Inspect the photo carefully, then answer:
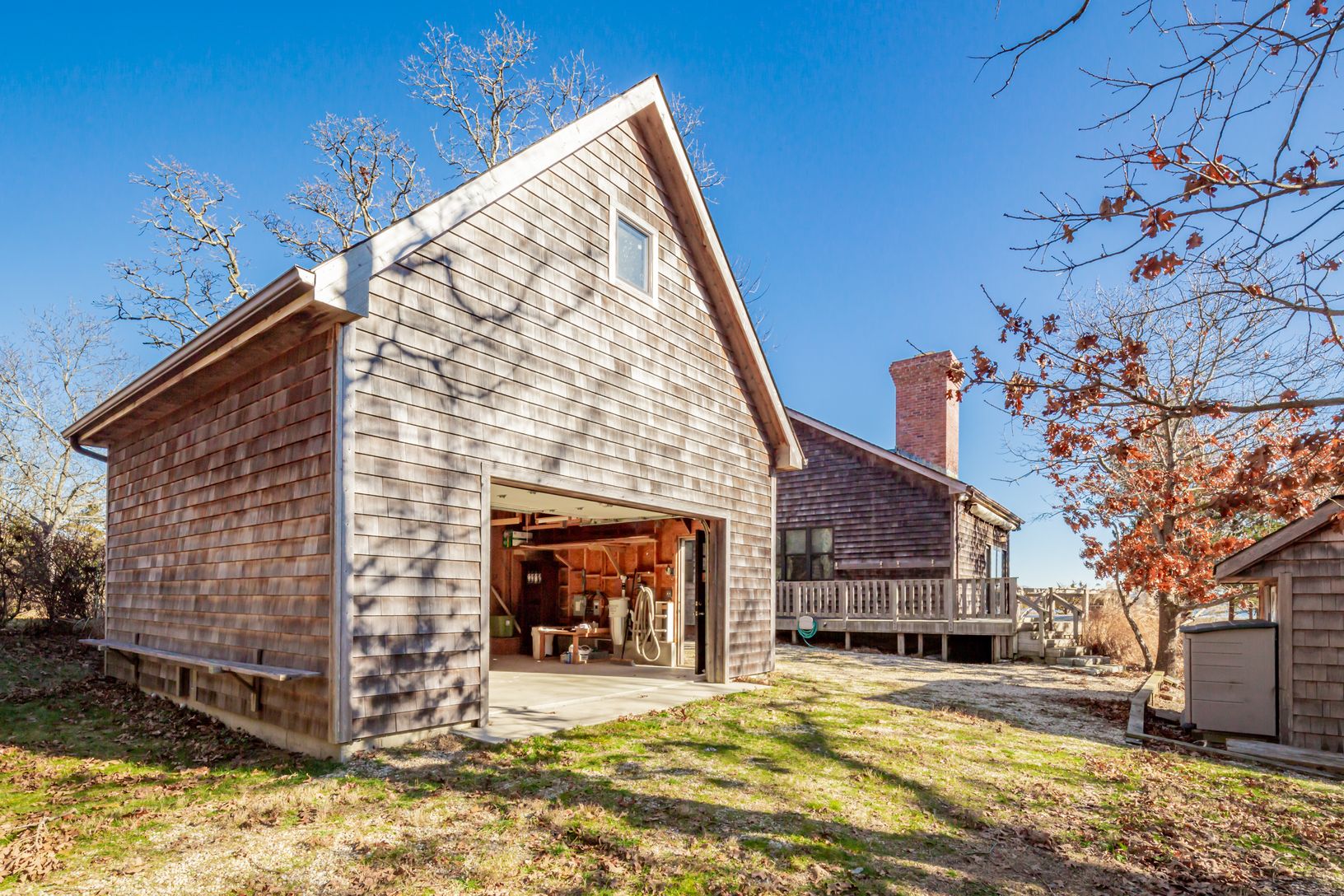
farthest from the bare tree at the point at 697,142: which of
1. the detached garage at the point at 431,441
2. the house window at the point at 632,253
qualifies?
the house window at the point at 632,253

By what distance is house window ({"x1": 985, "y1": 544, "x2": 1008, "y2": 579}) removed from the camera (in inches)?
878

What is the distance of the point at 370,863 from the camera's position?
4652mm

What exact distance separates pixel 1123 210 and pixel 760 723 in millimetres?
6433

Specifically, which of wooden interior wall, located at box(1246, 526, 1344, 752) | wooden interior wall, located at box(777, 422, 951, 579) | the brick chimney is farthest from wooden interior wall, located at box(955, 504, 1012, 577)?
wooden interior wall, located at box(1246, 526, 1344, 752)

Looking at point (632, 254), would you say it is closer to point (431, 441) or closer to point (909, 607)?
point (431, 441)

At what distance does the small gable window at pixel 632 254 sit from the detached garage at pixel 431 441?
39mm

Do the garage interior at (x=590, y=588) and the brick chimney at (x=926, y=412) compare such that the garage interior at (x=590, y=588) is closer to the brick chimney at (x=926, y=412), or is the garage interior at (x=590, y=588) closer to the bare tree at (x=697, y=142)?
the brick chimney at (x=926, y=412)

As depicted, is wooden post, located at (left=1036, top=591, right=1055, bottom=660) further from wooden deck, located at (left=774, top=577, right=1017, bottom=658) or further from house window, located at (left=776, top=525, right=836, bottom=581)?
house window, located at (left=776, top=525, right=836, bottom=581)

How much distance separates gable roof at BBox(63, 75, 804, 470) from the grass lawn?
387 cm

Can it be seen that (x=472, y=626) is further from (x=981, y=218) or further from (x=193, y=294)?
(x=193, y=294)

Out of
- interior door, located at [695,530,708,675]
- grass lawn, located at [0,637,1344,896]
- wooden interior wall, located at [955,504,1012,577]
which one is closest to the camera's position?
grass lawn, located at [0,637,1344,896]

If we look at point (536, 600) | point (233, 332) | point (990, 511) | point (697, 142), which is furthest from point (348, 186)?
point (990, 511)

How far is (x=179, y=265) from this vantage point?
2088 centimetres

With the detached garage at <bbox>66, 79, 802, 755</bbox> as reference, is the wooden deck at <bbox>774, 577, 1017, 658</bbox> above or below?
below
